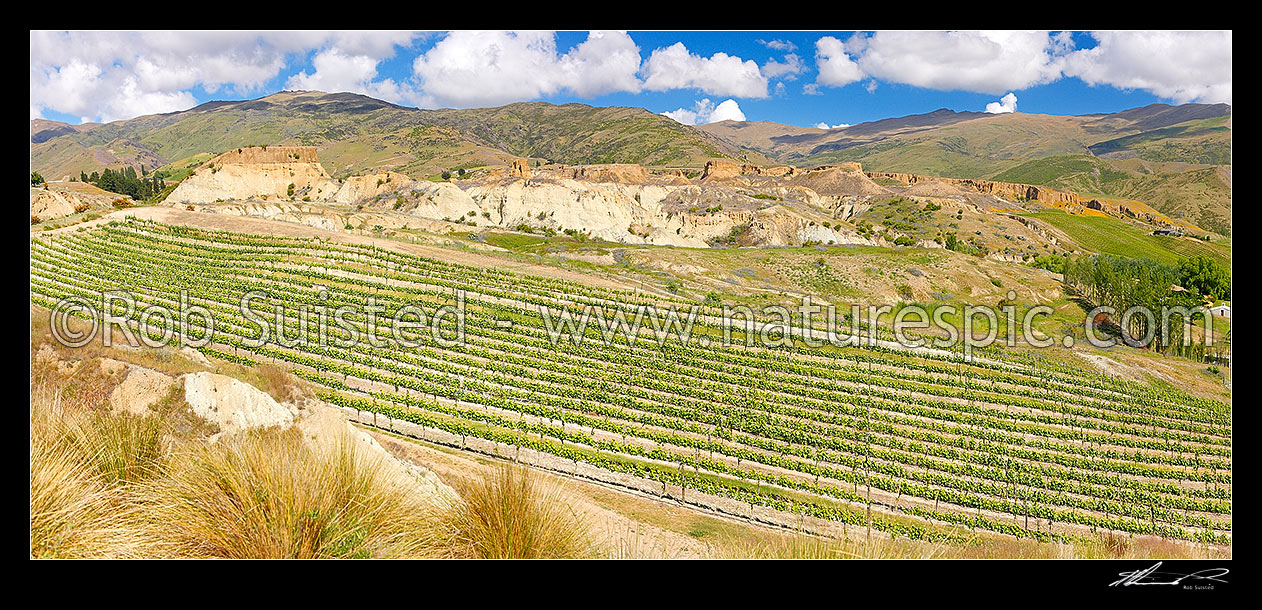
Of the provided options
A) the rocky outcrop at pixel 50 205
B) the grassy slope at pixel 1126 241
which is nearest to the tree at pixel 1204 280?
the grassy slope at pixel 1126 241

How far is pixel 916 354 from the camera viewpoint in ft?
86.6

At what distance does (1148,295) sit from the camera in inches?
1559

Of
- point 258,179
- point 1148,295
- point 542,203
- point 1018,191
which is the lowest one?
point 1148,295

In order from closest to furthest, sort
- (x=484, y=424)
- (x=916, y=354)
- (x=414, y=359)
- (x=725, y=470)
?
(x=725, y=470) → (x=484, y=424) → (x=414, y=359) → (x=916, y=354)

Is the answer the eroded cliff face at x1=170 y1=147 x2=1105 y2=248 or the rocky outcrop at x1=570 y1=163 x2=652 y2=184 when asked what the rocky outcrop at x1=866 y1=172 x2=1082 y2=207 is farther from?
the rocky outcrop at x1=570 y1=163 x2=652 y2=184

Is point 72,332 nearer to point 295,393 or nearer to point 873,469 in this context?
point 295,393

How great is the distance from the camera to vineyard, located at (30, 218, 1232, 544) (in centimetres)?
1417

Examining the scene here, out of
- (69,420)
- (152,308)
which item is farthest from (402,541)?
(152,308)

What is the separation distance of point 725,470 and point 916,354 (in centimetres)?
1609
